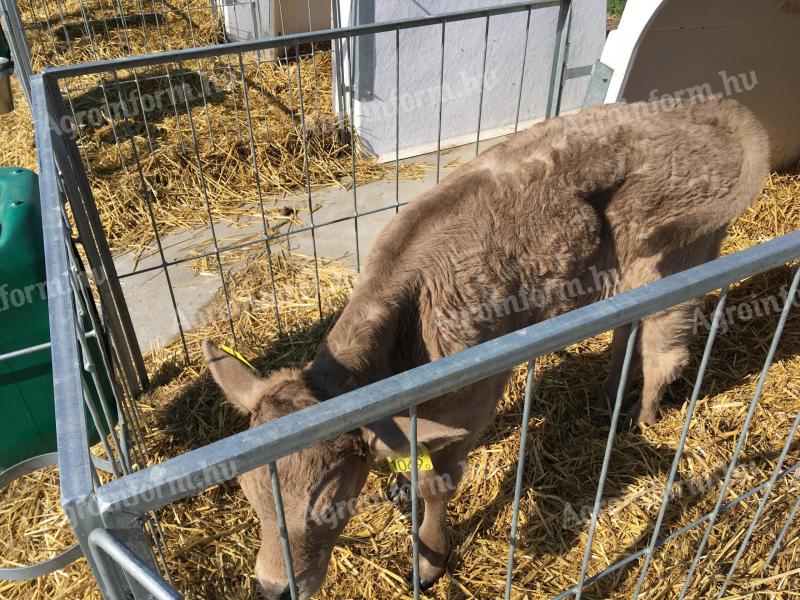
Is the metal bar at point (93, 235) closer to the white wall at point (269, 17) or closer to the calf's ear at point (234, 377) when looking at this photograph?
the calf's ear at point (234, 377)

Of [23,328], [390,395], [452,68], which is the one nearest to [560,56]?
[452,68]

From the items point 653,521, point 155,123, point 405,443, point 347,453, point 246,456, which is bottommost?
point 653,521

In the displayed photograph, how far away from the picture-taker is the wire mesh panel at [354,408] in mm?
1261

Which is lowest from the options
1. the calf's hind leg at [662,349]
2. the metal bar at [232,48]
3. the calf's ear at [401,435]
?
the calf's hind leg at [662,349]

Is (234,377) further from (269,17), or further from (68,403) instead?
(269,17)

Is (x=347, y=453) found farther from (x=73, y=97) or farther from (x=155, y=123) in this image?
(x=73, y=97)

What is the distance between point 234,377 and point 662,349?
98.8 inches

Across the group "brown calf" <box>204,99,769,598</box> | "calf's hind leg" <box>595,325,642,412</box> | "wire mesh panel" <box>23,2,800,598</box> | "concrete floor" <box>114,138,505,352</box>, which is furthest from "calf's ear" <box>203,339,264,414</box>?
"calf's hind leg" <box>595,325,642,412</box>

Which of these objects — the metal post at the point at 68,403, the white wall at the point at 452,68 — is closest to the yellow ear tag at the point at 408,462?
the metal post at the point at 68,403

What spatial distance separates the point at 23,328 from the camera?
2.97 metres

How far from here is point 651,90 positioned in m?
4.82

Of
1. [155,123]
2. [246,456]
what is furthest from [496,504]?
[155,123]

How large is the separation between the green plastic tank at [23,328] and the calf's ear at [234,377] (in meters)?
0.97

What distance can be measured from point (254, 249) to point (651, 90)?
3.43 m
